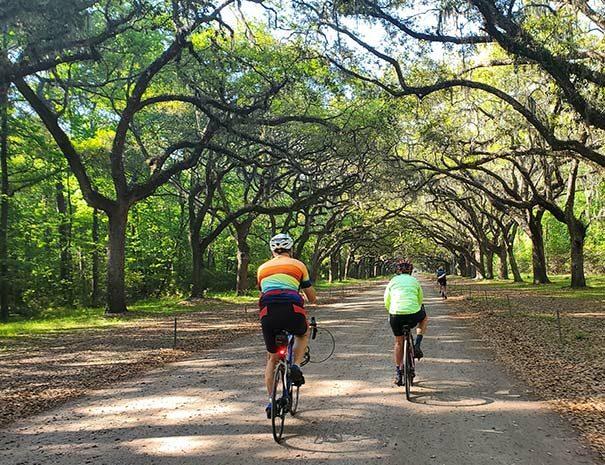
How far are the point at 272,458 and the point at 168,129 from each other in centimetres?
2160

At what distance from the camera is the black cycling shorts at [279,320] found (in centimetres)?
514

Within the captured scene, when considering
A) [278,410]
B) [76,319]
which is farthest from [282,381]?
[76,319]

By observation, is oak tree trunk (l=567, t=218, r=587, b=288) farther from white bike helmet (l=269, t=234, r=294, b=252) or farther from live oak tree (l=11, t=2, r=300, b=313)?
white bike helmet (l=269, t=234, r=294, b=252)

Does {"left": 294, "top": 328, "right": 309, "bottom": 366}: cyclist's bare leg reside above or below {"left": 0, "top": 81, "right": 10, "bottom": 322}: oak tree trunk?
below

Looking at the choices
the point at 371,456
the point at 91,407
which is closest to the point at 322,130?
the point at 91,407

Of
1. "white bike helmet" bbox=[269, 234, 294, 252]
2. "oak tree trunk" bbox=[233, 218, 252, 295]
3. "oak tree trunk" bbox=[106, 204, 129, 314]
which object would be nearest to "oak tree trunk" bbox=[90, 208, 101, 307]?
"oak tree trunk" bbox=[233, 218, 252, 295]

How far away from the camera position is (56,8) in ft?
35.2

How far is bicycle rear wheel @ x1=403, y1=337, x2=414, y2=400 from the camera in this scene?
6.42 metres

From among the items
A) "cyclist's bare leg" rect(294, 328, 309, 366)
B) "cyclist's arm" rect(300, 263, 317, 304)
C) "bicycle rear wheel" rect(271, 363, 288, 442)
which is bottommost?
"bicycle rear wheel" rect(271, 363, 288, 442)

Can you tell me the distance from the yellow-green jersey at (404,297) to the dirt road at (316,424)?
1128mm

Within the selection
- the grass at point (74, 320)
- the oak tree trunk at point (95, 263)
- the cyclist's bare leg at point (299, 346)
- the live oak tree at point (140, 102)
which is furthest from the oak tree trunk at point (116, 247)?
the cyclist's bare leg at point (299, 346)

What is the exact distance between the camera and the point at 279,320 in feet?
16.9

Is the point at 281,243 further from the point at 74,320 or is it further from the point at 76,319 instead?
the point at 76,319

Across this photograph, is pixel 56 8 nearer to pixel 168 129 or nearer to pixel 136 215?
pixel 168 129
